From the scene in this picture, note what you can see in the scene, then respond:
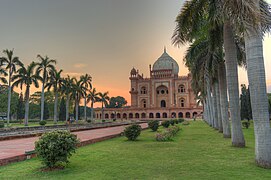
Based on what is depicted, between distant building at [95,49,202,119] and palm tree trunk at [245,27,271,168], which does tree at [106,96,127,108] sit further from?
palm tree trunk at [245,27,271,168]

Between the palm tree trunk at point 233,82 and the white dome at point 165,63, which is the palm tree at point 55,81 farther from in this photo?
the white dome at point 165,63

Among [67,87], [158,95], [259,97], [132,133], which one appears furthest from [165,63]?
[259,97]

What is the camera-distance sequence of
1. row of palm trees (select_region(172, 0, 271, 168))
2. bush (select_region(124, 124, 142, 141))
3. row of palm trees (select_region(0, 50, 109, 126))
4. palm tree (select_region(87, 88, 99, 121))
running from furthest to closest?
palm tree (select_region(87, 88, 99, 121)) → row of palm trees (select_region(0, 50, 109, 126)) → bush (select_region(124, 124, 142, 141)) → row of palm trees (select_region(172, 0, 271, 168))

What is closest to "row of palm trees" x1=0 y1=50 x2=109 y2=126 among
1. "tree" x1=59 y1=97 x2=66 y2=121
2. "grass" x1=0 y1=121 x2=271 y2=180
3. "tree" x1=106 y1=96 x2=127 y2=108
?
"tree" x1=59 y1=97 x2=66 y2=121

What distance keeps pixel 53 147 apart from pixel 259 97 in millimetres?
5609

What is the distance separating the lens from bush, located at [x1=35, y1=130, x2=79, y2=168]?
5.57 meters

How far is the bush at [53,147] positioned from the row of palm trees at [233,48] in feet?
16.9

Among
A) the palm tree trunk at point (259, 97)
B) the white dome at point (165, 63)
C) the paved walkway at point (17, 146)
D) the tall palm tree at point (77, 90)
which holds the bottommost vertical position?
the paved walkway at point (17, 146)

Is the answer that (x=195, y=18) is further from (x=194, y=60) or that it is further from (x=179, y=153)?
(x=194, y=60)

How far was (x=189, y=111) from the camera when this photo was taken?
57.3 meters

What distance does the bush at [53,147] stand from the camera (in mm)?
5574

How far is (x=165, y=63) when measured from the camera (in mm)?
69062

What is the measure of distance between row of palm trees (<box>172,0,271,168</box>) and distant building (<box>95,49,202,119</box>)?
147 ft

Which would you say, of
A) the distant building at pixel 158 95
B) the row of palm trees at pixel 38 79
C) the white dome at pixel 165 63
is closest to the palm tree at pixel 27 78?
the row of palm trees at pixel 38 79
